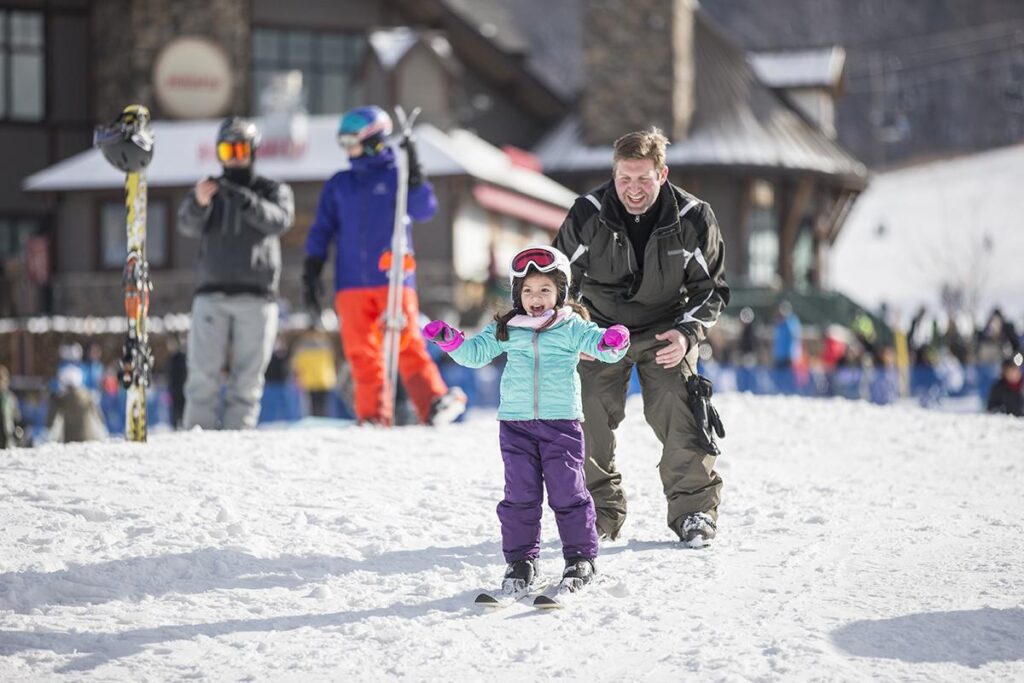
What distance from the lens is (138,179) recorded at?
24.4 ft

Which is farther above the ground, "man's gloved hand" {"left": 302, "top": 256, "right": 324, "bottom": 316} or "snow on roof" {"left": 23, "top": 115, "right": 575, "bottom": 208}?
"snow on roof" {"left": 23, "top": 115, "right": 575, "bottom": 208}

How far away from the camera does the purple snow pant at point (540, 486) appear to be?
16.2ft

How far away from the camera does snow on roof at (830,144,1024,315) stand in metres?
46.9

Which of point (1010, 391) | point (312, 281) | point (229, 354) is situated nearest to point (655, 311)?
point (312, 281)

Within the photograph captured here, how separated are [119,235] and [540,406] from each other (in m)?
22.0

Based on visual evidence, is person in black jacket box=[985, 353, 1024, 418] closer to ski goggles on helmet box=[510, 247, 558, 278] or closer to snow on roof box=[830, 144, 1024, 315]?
ski goggles on helmet box=[510, 247, 558, 278]

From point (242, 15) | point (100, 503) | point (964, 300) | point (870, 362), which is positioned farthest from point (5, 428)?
point (964, 300)

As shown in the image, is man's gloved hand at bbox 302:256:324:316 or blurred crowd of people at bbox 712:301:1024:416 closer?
man's gloved hand at bbox 302:256:324:316

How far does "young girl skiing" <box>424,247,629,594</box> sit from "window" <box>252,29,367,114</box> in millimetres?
24305

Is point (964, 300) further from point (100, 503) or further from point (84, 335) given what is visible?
point (100, 503)

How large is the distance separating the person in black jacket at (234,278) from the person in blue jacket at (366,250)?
0.30 m

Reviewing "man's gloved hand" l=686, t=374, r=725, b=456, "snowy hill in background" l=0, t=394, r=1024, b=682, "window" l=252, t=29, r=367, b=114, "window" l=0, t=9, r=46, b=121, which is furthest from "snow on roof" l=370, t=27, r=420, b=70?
"man's gloved hand" l=686, t=374, r=725, b=456

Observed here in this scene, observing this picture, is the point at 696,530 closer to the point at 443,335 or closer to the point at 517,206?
the point at 443,335

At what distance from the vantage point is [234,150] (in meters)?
8.12
